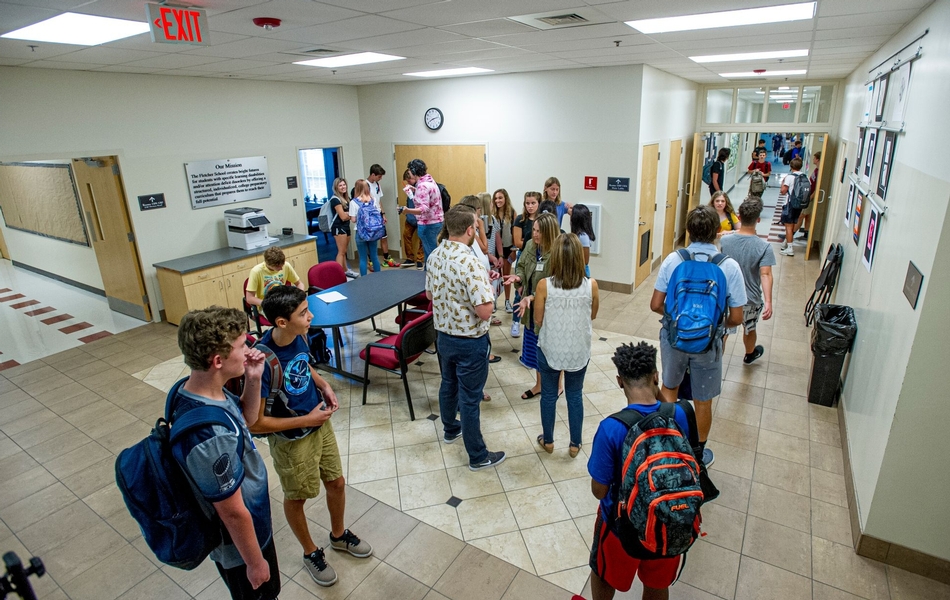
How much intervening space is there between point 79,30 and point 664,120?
6.68 m

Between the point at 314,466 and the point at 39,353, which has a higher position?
the point at 314,466

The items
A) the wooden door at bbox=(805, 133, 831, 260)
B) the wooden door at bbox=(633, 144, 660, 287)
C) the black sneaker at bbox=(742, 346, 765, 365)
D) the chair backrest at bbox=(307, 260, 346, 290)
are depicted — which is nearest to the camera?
the black sneaker at bbox=(742, 346, 765, 365)

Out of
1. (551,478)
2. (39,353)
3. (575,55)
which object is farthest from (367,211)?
(551,478)

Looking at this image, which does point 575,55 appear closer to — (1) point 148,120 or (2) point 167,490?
(1) point 148,120

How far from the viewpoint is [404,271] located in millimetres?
5664

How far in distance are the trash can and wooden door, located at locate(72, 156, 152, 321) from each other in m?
7.11

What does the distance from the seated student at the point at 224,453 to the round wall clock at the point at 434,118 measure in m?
6.64

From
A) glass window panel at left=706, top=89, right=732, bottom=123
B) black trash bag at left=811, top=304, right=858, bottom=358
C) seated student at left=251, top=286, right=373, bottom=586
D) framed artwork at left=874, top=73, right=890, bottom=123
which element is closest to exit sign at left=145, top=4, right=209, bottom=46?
seated student at left=251, top=286, right=373, bottom=586

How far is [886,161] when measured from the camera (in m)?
3.61

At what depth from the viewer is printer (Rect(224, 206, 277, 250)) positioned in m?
6.66

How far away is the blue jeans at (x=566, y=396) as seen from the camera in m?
3.31

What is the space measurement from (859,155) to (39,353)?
8.82 meters

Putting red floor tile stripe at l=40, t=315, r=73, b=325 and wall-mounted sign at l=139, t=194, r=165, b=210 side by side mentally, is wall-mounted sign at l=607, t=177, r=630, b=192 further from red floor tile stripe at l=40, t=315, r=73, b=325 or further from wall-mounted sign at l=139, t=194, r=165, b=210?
red floor tile stripe at l=40, t=315, r=73, b=325

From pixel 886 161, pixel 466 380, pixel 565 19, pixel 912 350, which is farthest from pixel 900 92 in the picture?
pixel 466 380
